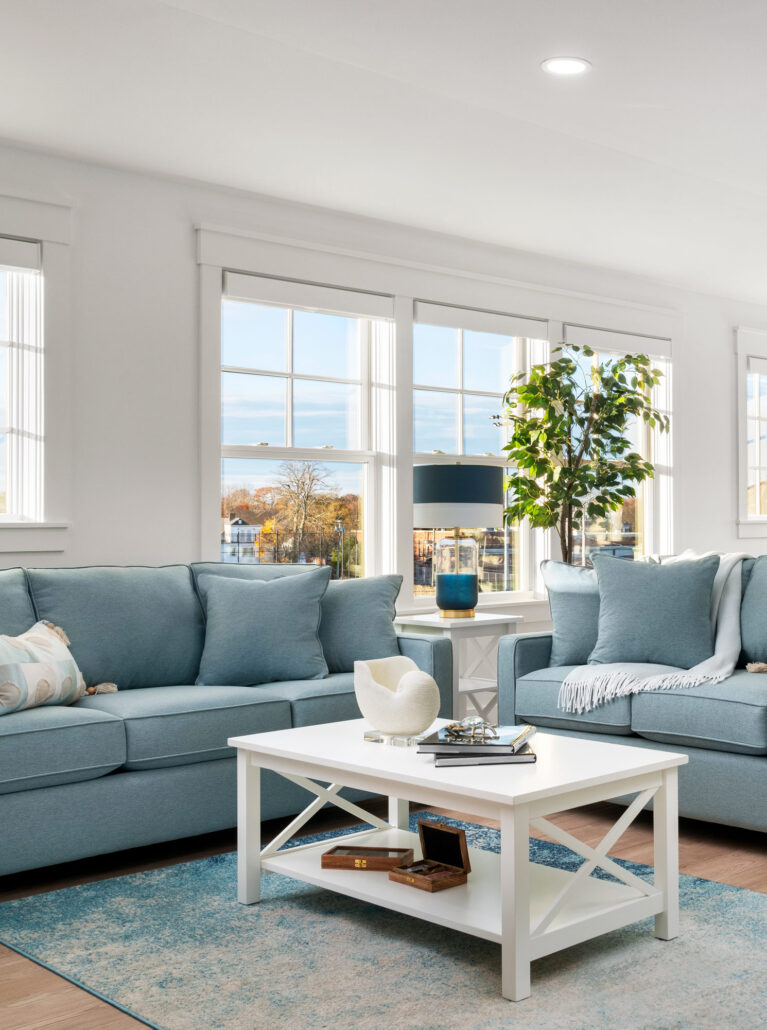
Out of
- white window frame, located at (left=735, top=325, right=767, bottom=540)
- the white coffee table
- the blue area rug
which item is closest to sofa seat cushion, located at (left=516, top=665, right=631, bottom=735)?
the blue area rug

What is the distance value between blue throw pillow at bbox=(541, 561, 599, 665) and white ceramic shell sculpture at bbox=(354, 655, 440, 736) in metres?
1.53

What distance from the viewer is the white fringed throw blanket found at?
384 cm

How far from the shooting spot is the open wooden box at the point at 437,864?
108 inches

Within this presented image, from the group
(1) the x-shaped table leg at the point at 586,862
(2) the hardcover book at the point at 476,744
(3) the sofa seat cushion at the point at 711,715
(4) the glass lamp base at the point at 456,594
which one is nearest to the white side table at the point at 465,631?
(4) the glass lamp base at the point at 456,594

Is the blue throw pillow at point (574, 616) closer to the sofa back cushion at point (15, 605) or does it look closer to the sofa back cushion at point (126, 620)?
the sofa back cushion at point (126, 620)

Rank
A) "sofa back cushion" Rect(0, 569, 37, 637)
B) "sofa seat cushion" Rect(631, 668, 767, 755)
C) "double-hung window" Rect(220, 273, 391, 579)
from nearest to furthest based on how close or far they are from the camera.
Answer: "sofa seat cushion" Rect(631, 668, 767, 755) < "sofa back cushion" Rect(0, 569, 37, 637) < "double-hung window" Rect(220, 273, 391, 579)

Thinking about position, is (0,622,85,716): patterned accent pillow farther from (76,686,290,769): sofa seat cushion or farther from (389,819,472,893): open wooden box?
(389,819,472,893): open wooden box

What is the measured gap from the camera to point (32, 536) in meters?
4.26

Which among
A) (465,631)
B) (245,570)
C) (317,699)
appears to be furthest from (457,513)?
(317,699)

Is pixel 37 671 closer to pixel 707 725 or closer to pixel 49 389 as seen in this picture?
pixel 49 389

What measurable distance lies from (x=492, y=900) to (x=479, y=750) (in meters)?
0.36

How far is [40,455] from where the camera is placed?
14.1 ft

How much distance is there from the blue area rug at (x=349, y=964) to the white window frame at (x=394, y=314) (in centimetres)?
202

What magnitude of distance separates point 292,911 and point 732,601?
215 centimetres
